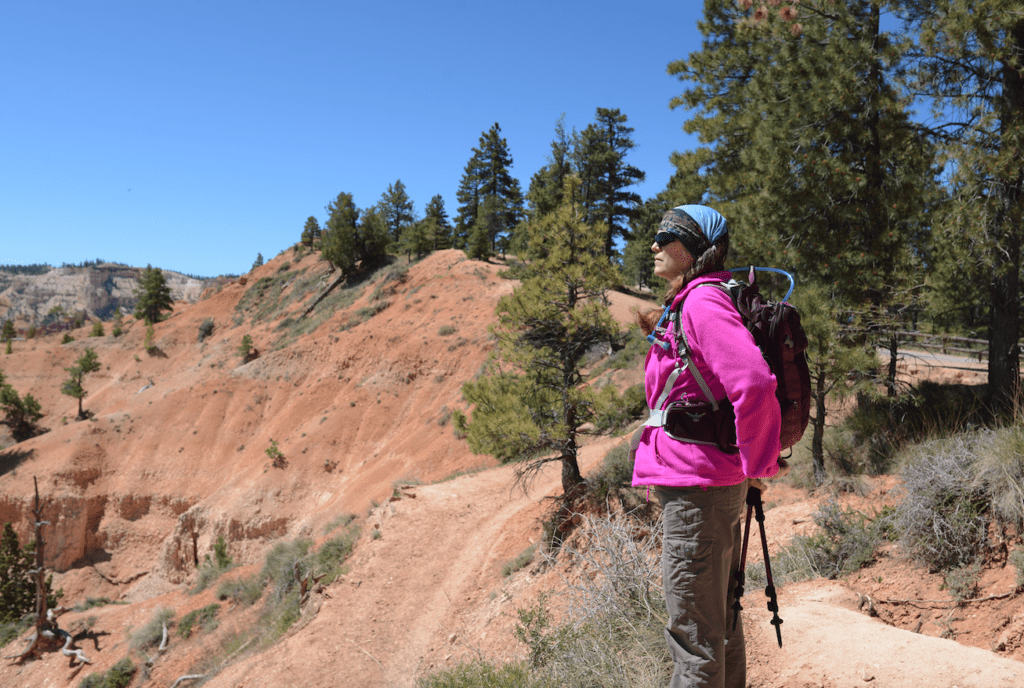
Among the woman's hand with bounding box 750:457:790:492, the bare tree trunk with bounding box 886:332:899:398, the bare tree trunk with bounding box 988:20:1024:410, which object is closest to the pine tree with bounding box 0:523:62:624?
the woman's hand with bounding box 750:457:790:492

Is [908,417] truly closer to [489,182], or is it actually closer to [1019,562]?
[1019,562]

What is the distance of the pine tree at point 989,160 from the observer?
6.11 meters

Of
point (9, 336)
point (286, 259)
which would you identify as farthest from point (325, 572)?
point (9, 336)

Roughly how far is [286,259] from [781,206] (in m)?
54.6

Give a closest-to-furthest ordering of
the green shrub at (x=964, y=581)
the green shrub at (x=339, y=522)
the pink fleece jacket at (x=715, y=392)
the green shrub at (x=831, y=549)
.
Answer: the pink fleece jacket at (x=715, y=392) < the green shrub at (x=964, y=581) < the green shrub at (x=831, y=549) < the green shrub at (x=339, y=522)

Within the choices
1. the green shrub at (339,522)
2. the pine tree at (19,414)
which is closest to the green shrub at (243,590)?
the green shrub at (339,522)

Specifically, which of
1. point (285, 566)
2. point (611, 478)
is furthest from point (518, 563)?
point (285, 566)

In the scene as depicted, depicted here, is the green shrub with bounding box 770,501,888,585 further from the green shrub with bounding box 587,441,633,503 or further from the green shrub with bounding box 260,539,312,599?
the green shrub with bounding box 260,539,312,599

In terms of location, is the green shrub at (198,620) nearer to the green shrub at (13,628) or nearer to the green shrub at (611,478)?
the green shrub at (13,628)

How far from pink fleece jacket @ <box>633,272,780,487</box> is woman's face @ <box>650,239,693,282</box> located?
0.46 ft

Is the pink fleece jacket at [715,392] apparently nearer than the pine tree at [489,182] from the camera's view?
Yes

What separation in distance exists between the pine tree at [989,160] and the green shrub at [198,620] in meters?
16.9

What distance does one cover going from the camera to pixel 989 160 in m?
6.19

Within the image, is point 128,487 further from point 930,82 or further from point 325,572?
point 930,82
